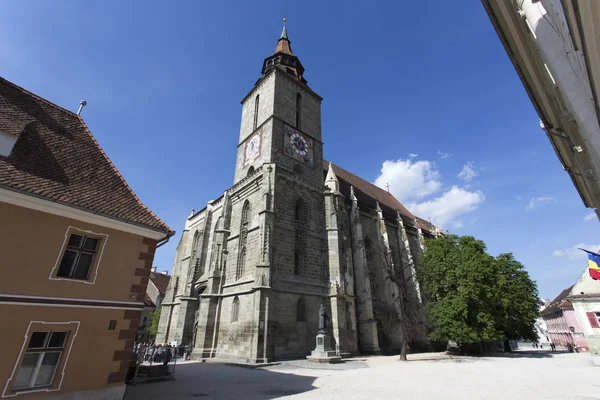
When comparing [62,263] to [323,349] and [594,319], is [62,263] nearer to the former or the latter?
[323,349]

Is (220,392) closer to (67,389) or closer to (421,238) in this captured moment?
(67,389)

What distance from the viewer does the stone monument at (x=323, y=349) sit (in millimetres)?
14680

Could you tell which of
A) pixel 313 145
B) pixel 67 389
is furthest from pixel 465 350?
pixel 67 389

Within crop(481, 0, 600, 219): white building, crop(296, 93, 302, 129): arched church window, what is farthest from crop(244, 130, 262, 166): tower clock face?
crop(481, 0, 600, 219): white building

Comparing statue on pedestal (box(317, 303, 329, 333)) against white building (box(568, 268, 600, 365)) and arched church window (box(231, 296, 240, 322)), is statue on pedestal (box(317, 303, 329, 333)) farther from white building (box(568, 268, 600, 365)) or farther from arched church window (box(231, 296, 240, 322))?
white building (box(568, 268, 600, 365))

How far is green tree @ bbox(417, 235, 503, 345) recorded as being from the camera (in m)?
18.5

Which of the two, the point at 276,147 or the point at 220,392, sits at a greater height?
the point at 276,147

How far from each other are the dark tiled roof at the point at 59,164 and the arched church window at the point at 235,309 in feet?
33.1

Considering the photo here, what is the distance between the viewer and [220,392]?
28.2 feet

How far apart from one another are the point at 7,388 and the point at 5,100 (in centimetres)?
779

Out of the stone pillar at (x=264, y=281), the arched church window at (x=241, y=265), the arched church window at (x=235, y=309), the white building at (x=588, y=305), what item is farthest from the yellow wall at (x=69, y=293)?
the white building at (x=588, y=305)

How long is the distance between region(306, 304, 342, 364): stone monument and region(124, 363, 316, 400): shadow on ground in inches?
139

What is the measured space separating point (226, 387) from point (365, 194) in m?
22.8

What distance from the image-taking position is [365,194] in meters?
29.2
